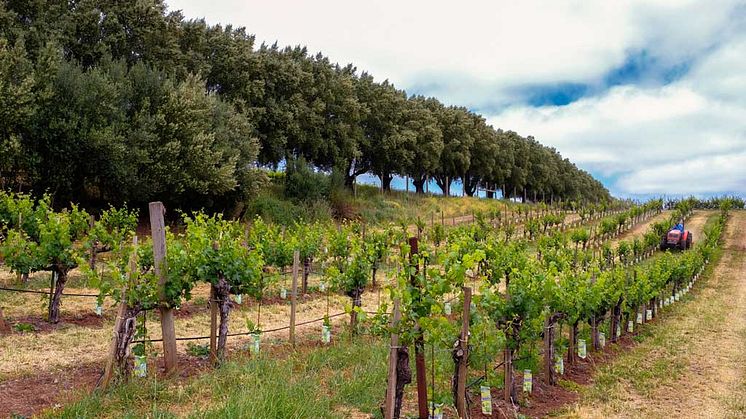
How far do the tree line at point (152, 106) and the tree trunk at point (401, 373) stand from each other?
17849mm

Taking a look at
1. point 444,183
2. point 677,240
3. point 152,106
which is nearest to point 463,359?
point 152,106

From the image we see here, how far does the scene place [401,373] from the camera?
611 cm

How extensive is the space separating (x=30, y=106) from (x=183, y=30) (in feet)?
36.6

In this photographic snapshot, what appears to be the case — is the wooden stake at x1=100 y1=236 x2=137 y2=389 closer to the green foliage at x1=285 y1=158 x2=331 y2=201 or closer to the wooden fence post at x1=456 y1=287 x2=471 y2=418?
the wooden fence post at x1=456 y1=287 x2=471 y2=418

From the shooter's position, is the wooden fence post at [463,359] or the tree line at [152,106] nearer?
the wooden fence post at [463,359]

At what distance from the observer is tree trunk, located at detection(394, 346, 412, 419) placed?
6105 millimetres

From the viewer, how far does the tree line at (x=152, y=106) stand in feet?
65.1

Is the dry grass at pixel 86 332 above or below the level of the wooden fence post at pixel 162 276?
below

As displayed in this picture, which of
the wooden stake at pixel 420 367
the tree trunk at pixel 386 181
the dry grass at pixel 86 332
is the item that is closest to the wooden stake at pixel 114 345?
the dry grass at pixel 86 332

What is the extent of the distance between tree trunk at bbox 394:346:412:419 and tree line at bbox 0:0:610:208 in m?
17.8

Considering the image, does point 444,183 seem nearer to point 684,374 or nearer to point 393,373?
point 684,374

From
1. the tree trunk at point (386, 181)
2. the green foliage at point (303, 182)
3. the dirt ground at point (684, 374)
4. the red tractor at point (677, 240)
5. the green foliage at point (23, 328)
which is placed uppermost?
the tree trunk at point (386, 181)

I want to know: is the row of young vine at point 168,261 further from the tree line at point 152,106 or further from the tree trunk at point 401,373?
the tree line at point 152,106

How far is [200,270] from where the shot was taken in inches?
324
